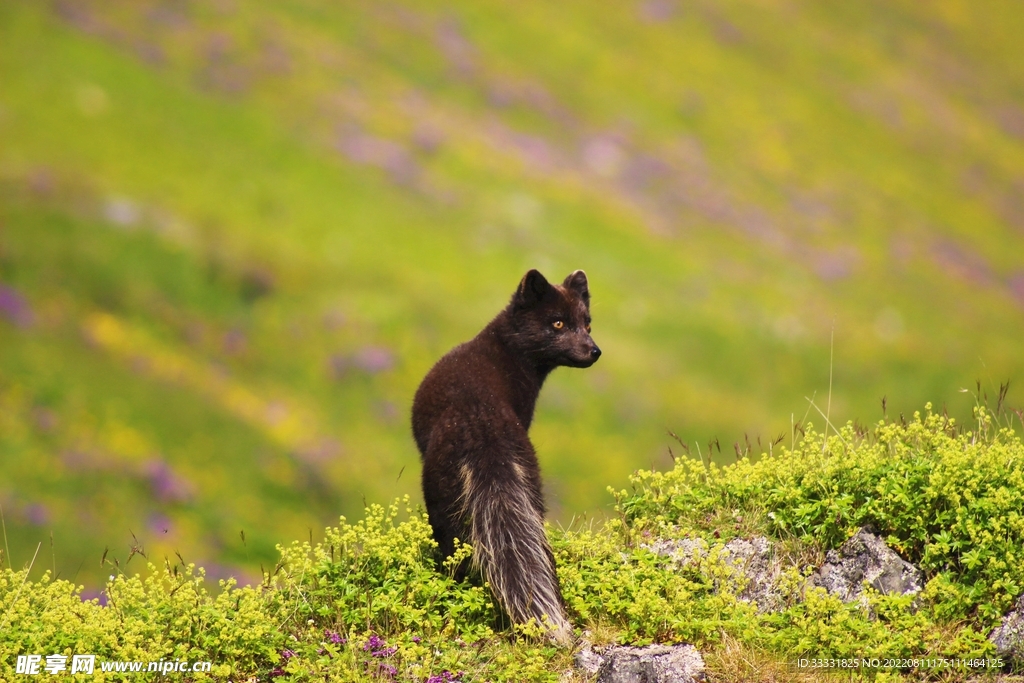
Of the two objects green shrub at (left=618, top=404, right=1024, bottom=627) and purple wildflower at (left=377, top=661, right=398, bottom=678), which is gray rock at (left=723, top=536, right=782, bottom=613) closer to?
green shrub at (left=618, top=404, right=1024, bottom=627)

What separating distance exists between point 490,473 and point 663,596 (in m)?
1.71

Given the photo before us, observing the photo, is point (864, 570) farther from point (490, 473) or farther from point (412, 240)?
point (412, 240)

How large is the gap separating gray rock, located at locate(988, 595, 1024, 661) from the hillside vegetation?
0.24 feet

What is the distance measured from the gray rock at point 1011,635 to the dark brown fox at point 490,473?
10.1ft

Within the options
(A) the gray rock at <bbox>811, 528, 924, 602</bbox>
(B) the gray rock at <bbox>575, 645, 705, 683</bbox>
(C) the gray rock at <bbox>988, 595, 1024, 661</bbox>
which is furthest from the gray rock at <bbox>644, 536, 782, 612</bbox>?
(C) the gray rock at <bbox>988, 595, 1024, 661</bbox>

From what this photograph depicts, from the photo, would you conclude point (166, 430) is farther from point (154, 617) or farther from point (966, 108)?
point (966, 108)

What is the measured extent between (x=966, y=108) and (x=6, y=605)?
203 ft

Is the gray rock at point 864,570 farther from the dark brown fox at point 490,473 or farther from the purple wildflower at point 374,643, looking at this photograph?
the purple wildflower at point 374,643

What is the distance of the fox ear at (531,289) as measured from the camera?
10.3 metres

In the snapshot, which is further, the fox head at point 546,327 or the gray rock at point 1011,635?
the fox head at point 546,327

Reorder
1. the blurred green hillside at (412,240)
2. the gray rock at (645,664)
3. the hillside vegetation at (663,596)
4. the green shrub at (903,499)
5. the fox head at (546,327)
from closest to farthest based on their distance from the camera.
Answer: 1. the gray rock at (645,664)
2. the hillside vegetation at (663,596)
3. the green shrub at (903,499)
4. the fox head at (546,327)
5. the blurred green hillside at (412,240)

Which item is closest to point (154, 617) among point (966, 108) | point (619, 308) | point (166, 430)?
point (166, 430)

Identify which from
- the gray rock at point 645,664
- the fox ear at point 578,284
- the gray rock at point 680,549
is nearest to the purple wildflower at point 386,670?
the gray rock at point 645,664

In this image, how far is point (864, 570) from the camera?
7.62 metres
